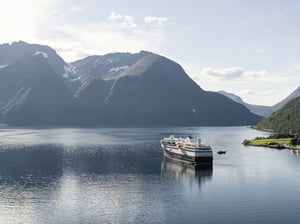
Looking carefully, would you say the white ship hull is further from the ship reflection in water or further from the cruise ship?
the ship reflection in water

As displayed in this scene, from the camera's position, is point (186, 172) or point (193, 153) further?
point (193, 153)

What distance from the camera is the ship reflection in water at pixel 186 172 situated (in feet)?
464

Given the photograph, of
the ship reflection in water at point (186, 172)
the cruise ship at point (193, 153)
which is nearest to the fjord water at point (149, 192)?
the ship reflection in water at point (186, 172)

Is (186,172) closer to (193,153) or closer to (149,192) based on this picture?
(193,153)

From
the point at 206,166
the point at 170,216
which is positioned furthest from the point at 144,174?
the point at 170,216

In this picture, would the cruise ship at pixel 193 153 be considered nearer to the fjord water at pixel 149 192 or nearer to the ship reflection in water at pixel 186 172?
the ship reflection in water at pixel 186 172

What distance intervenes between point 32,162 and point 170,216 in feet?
349

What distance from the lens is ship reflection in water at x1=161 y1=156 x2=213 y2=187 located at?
141 metres

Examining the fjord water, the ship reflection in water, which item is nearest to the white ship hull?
the ship reflection in water

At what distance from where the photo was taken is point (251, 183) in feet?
432

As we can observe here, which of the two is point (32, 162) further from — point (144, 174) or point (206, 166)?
A: point (206, 166)

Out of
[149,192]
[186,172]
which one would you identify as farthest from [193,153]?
[149,192]

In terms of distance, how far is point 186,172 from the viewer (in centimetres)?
15700

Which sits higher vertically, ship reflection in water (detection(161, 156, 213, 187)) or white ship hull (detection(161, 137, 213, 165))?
white ship hull (detection(161, 137, 213, 165))
